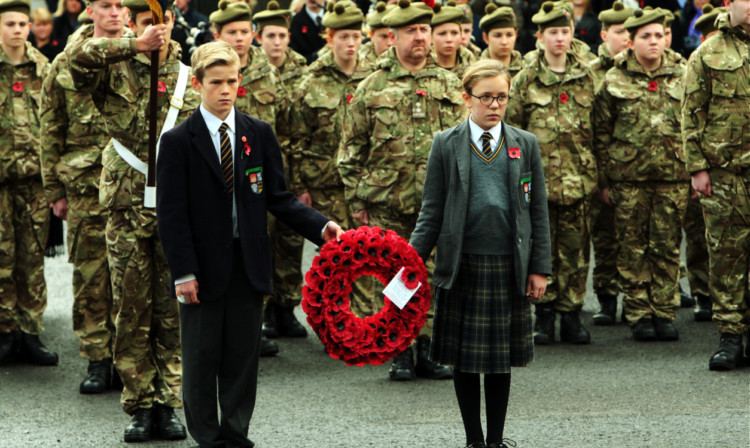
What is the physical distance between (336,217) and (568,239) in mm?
1958

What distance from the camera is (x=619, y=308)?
1080 cm

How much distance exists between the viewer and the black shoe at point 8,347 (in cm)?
885

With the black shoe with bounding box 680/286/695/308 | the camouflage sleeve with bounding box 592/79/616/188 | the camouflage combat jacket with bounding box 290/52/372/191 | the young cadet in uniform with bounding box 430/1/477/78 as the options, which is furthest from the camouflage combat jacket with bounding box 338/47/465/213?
the black shoe with bounding box 680/286/695/308

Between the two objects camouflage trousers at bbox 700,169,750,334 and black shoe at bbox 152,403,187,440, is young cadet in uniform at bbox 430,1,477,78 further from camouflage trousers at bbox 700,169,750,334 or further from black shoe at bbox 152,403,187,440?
black shoe at bbox 152,403,187,440

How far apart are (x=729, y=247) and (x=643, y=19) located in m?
2.17

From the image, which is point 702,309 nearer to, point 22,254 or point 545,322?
point 545,322

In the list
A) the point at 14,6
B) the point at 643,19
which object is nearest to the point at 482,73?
A: the point at 643,19

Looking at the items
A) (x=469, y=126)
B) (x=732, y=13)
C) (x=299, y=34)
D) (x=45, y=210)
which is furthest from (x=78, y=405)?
(x=299, y=34)

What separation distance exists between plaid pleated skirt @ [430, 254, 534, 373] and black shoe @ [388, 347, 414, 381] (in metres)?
1.90

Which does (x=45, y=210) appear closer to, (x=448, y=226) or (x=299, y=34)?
(x=448, y=226)

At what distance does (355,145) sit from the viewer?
27.3 ft

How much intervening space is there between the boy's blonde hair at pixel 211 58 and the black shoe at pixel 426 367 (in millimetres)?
3052

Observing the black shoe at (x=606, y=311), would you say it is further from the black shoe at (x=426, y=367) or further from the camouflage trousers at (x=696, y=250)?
the black shoe at (x=426, y=367)

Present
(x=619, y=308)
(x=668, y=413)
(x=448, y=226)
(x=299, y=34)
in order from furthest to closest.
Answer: (x=299, y=34)
(x=619, y=308)
(x=668, y=413)
(x=448, y=226)
